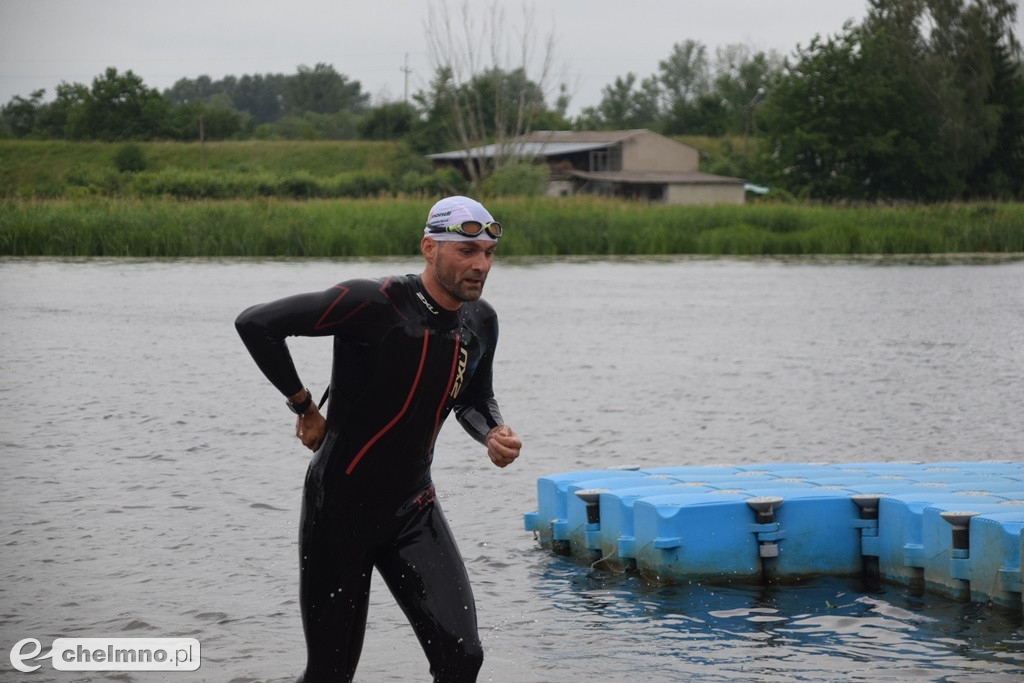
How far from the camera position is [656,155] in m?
101

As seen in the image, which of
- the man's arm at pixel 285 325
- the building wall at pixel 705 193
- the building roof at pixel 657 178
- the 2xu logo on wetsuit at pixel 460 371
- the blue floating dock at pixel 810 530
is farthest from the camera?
the building wall at pixel 705 193

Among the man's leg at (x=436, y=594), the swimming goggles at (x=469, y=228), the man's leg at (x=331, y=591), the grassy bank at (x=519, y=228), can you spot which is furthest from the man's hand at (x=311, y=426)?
the grassy bank at (x=519, y=228)

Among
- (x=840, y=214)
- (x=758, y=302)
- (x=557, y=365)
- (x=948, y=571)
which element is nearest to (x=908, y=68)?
(x=840, y=214)

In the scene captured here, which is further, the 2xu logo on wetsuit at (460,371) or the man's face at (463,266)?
the 2xu logo on wetsuit at (460,371)

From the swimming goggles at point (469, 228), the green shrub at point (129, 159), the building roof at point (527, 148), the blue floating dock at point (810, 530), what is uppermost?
the building roof at point (527, 148)

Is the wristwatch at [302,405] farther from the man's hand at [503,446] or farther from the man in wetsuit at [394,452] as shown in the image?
the man's hand at [503,446]

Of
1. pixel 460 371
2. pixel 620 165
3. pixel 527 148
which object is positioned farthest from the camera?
pixel 527 148

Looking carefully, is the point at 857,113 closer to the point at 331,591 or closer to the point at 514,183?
the point at 514,183

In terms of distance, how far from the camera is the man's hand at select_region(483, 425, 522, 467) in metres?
5.75

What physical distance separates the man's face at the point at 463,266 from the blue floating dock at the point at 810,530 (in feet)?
13.5

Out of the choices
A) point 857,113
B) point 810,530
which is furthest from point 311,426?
point 857,113

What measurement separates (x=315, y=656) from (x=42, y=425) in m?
12.8

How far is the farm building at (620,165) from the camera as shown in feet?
298

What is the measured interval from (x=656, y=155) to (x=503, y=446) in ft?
318
